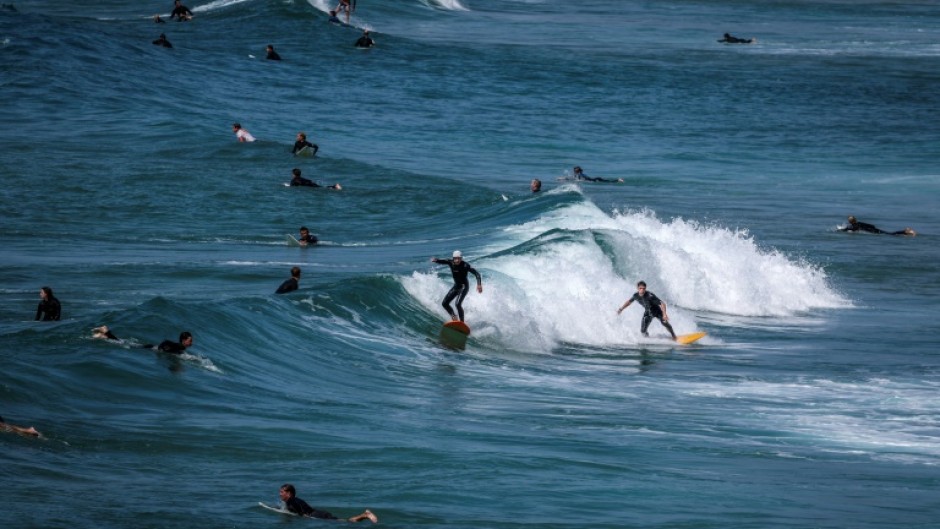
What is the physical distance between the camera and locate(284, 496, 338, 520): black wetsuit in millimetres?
14562

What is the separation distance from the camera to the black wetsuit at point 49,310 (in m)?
23.3

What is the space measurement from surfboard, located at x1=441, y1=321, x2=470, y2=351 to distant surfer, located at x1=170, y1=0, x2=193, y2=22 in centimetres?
5332

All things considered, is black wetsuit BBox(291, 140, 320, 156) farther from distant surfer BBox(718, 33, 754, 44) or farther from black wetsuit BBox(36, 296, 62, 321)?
Result: distant surfer BBox(718, 33, 754, 44)

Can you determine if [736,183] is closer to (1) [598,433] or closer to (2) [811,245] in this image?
(2) [811,245]

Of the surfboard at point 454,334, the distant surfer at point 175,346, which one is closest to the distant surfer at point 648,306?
the surfboard at point 454,334

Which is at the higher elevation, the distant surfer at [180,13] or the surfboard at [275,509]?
the distant surfer at [180,13]

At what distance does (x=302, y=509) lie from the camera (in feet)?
47.9

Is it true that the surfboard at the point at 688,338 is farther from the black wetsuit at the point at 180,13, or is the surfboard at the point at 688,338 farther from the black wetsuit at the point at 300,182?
the black wetsuit at the point at 180,13

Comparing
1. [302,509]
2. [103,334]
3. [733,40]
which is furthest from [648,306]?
[733,40]

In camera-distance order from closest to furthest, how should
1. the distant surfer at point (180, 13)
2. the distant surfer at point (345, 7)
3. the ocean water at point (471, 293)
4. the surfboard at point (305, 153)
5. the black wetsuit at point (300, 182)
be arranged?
1. the ocean water at point (471, 293)
2. the black wetsuit at point (300, 182)
3. the surfboard at point (305, 153)
4. the distant surfer at point (180, 13)
5. the distant surfer at point (345, 7)

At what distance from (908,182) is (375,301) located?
2832 cm

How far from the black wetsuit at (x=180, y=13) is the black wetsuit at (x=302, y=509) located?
64154 millimetres

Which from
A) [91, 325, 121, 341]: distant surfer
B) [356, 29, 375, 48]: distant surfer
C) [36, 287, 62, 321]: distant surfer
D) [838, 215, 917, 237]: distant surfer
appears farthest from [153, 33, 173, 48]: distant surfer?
[91, 325, 121, 341]: distant surfer

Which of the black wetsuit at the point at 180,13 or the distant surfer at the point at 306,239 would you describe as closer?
the distant surfer at the point at 306,239
